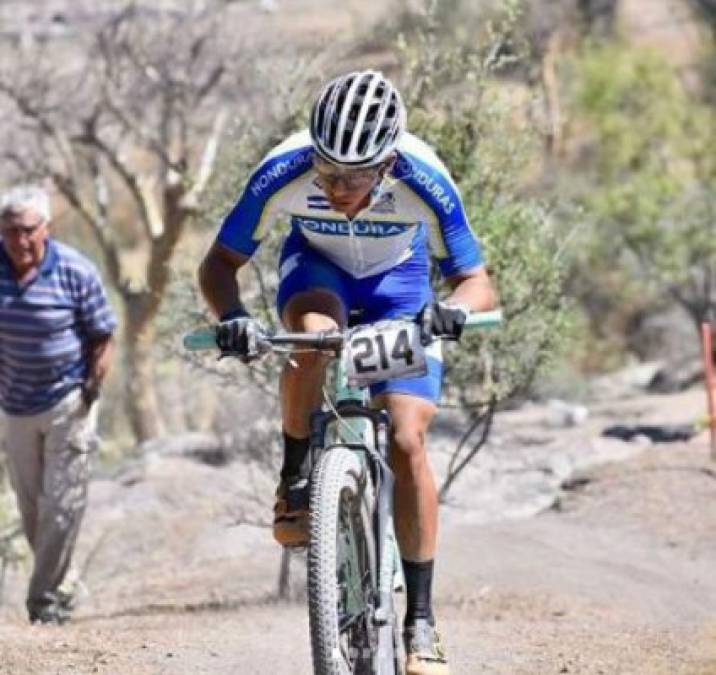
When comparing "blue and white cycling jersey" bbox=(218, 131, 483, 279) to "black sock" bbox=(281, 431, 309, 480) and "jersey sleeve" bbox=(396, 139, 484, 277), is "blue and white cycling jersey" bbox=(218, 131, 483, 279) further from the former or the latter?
"black sock" bbox=(281, 431, 309, 480)

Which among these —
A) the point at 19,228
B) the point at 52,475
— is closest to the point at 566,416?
the point at 52,475

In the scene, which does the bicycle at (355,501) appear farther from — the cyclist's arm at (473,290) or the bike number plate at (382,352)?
the cyclist's arm at (473,290)

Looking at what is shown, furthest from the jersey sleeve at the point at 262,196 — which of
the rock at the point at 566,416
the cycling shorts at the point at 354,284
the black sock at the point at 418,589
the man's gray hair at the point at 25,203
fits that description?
the rock at the point at 566,416

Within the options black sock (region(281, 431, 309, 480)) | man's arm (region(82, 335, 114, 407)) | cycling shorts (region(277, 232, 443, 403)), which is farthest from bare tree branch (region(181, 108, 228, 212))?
black sock (region(281, 431, 309, 480))

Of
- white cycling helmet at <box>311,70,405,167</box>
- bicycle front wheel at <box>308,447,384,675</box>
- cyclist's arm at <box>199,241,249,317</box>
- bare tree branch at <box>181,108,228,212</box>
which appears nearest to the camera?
bicycle front wheel at <box>308,447,384,675</box>

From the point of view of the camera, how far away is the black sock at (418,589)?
17.4 ft

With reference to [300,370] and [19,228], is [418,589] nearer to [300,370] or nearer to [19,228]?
→ [300,370]

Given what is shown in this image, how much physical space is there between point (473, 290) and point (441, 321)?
0.50 m

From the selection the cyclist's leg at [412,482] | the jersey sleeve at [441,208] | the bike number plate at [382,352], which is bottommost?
the cyclist's leg at [412,482]

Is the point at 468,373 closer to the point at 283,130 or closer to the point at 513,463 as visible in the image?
the point at 283,130

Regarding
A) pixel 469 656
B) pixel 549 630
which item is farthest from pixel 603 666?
pixel 549 630

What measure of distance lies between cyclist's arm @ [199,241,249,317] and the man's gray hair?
281cm

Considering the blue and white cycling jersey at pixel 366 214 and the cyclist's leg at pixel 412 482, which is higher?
the blue and white cycling jersey at pixel 366 214

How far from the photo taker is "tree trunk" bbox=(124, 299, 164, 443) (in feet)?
61.0
